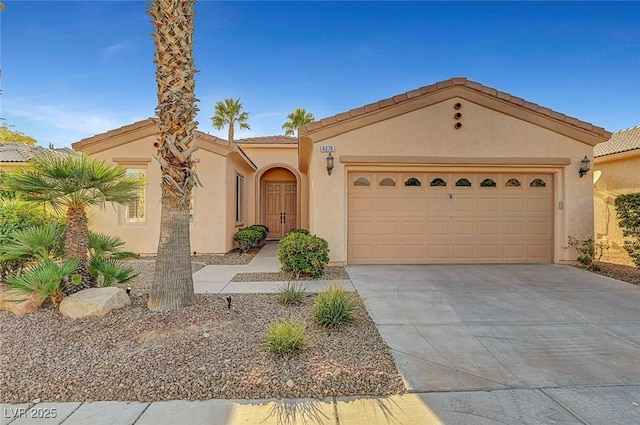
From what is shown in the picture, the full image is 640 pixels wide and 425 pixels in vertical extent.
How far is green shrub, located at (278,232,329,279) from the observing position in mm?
7383

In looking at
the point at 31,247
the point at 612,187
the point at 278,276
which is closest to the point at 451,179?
the point at 278,276

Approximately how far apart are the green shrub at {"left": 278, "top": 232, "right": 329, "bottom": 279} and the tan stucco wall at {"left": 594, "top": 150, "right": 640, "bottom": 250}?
34.7 ft

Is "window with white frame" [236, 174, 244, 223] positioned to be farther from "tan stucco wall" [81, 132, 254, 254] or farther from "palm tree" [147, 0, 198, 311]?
"palm tree" [147, 0, 198, 311]

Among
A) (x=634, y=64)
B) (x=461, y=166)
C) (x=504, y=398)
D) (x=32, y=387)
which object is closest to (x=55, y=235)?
(x=32, y=387)

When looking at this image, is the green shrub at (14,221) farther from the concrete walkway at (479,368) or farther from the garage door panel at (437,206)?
the garage door panel at (437,206)

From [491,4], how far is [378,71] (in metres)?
4.76

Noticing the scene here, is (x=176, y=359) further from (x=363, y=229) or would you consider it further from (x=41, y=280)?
(x=363, y=229)

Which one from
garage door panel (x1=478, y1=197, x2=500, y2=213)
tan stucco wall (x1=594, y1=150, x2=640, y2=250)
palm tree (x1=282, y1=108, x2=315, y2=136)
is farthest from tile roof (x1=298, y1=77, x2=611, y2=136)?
palm tree (x1=282, y1=108, x2=315, y2=136)

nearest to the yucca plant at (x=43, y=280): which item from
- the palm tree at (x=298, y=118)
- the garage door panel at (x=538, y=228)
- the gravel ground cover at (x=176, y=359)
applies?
the gravel ground cover at (x=176, y=359)

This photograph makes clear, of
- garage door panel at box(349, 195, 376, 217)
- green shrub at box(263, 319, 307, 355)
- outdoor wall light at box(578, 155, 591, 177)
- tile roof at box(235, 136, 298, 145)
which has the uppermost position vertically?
tile roof at box(235, 136, 298, 145)

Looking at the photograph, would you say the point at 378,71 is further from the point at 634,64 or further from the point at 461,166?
the point at 634,64

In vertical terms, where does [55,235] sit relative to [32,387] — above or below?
above

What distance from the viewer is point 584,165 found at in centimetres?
889

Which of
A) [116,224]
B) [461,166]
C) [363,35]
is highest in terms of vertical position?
[363,35]
